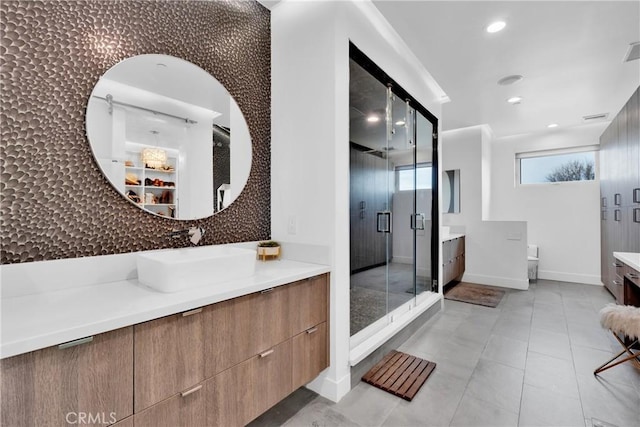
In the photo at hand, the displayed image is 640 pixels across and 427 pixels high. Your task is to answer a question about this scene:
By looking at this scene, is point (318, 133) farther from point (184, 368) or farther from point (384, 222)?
point (184, 368)

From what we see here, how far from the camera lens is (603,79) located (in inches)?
121

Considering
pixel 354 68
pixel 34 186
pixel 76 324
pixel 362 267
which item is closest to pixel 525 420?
pixel 362 267

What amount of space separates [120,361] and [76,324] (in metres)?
0.19

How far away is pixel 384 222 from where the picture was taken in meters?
2.66

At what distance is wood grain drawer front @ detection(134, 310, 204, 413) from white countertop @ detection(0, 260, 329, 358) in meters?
0.05

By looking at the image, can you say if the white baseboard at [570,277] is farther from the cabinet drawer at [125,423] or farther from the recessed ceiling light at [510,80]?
the cabinet drawer at [125,423]

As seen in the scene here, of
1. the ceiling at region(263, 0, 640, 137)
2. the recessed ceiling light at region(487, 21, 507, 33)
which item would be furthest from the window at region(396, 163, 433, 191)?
the recessed ceiling light at region(487, 21, 507, 33)

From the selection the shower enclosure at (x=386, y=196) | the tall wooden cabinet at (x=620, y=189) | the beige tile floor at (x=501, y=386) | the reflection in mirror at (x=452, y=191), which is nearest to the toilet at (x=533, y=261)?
the tall wooden cabinet at (x=620, y=189)

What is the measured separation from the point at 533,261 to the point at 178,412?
222 inches

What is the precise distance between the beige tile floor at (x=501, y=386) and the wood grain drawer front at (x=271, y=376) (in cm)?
27

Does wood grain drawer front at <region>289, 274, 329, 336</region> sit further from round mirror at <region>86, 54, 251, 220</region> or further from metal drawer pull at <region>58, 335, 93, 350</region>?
metal drawer pull at <region>58, 335, 93, 350</region>

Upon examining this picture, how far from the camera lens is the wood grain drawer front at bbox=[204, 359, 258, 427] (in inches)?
48.6

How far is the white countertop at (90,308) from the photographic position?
0.83 metres

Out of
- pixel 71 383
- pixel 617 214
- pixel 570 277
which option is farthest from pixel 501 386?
pixel 570 277
